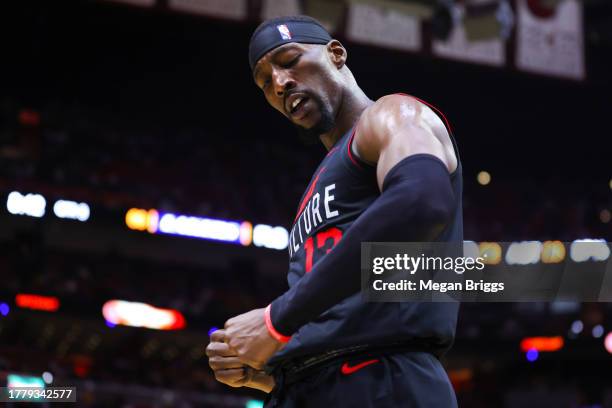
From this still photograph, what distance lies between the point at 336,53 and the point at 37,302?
49.3 ft

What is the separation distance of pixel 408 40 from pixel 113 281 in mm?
8618

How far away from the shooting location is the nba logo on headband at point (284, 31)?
2363 millimetres

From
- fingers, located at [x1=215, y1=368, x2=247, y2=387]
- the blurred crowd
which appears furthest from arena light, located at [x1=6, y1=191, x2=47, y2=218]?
fingers, located at [x1=215, y1=368, x2=247, y2=387]

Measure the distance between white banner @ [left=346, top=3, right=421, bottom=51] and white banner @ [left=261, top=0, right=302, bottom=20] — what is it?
109cm

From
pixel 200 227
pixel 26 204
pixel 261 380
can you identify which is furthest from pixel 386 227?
pixel 200 227

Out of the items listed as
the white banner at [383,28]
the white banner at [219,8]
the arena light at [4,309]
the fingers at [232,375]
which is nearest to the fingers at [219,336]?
the fingers at [232,375]

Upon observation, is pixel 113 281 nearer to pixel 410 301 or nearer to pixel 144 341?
Result: pixel 144 341

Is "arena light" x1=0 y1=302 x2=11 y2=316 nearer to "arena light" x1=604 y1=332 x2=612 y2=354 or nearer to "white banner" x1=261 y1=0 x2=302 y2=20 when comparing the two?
"white banner" x1=261 y1=0 x2=302 y2=20

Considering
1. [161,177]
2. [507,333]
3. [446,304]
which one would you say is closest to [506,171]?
[507,333]

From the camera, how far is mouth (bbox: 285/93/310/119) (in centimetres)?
231

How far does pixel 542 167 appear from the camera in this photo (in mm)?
21812

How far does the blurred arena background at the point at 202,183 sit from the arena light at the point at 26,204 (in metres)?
0.03

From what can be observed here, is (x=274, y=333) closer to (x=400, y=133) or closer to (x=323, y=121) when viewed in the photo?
(x=400, y=133)

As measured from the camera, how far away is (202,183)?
19594 mm
